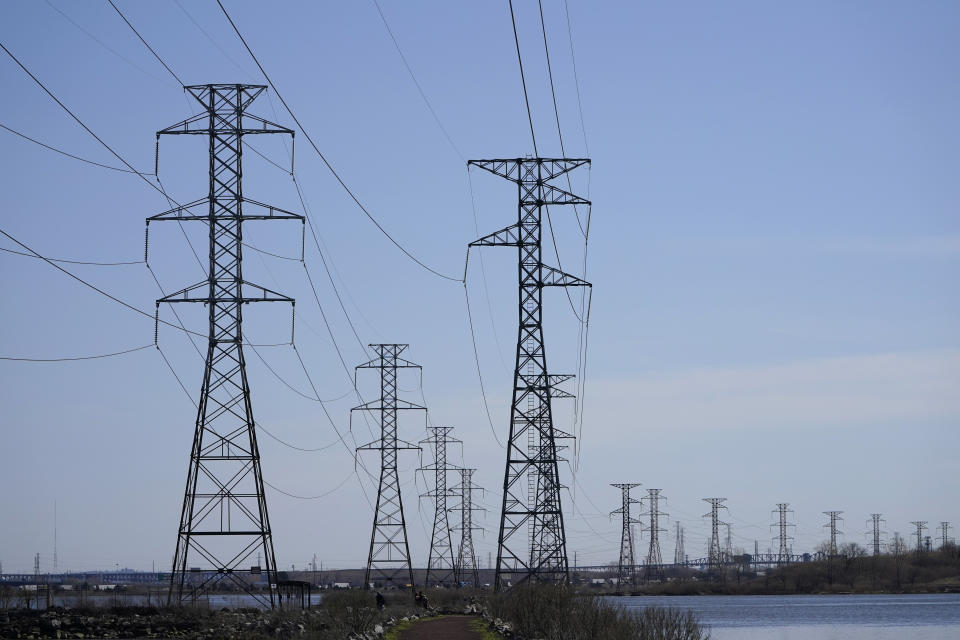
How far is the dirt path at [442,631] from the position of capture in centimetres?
3910

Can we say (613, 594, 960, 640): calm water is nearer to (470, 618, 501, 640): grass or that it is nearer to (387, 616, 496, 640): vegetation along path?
(470, 618, 501, 640): grass

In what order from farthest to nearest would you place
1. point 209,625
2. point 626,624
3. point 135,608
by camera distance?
point 135,608
point 209,625
point 626,624

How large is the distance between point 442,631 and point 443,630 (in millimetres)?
669

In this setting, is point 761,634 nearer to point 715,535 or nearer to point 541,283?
point 541,283

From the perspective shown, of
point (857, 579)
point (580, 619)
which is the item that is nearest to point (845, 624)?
point (580, 619)

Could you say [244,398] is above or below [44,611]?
above

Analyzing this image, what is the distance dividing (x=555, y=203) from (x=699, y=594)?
157042 millimetres

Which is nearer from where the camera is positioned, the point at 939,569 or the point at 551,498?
the point at 551,498

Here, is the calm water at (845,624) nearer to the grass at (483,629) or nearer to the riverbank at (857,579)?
the grass at (483,629)

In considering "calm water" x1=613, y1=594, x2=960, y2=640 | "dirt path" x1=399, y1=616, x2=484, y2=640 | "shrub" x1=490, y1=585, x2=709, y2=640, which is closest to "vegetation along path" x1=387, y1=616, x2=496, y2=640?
"dirt path" x1=399, y1=616, x2=484, y2=640

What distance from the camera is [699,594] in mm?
195500

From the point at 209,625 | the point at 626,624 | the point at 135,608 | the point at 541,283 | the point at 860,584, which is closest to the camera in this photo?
the point at 626,624

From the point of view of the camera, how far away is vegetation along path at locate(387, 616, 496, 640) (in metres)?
39.1


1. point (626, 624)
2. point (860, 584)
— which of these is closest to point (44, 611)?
point (626, 624)
